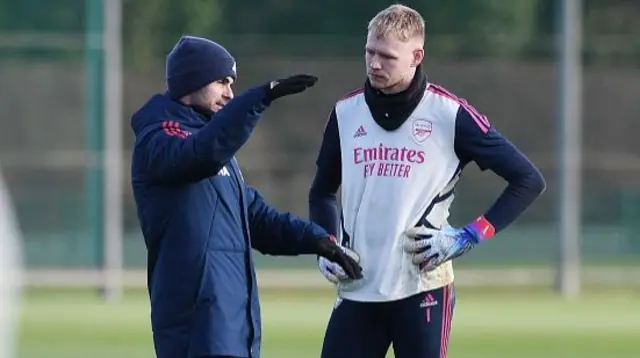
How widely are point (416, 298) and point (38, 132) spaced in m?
16.0

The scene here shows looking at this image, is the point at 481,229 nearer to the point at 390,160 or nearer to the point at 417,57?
the point at 390,160

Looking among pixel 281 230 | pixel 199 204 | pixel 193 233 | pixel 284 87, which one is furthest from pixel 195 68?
pixel 281 230

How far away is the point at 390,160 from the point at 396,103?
0.22m

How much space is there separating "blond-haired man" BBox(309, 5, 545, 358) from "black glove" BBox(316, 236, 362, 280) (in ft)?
0.34

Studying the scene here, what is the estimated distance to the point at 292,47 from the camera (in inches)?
916

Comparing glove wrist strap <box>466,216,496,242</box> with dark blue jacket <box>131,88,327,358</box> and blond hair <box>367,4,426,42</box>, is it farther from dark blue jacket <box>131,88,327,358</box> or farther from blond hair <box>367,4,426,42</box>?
dark blue jacket <box>131,88,327,358</box>

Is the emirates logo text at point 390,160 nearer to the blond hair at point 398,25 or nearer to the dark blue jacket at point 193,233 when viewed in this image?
the blond hair at point 398,25

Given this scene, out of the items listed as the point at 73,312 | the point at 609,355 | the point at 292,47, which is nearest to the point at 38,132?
the point at 292,47

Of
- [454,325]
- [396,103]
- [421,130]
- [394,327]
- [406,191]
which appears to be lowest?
[454,325]

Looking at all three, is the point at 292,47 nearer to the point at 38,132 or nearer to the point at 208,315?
the point at 38,132

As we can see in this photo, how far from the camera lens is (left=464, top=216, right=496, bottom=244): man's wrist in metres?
6.85

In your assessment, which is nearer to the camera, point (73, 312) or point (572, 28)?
point (73, 312)

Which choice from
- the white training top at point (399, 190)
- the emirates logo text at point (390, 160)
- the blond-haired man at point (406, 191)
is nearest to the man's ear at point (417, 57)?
the blond-haired man at point (406, 191)

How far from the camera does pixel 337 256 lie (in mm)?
6625
